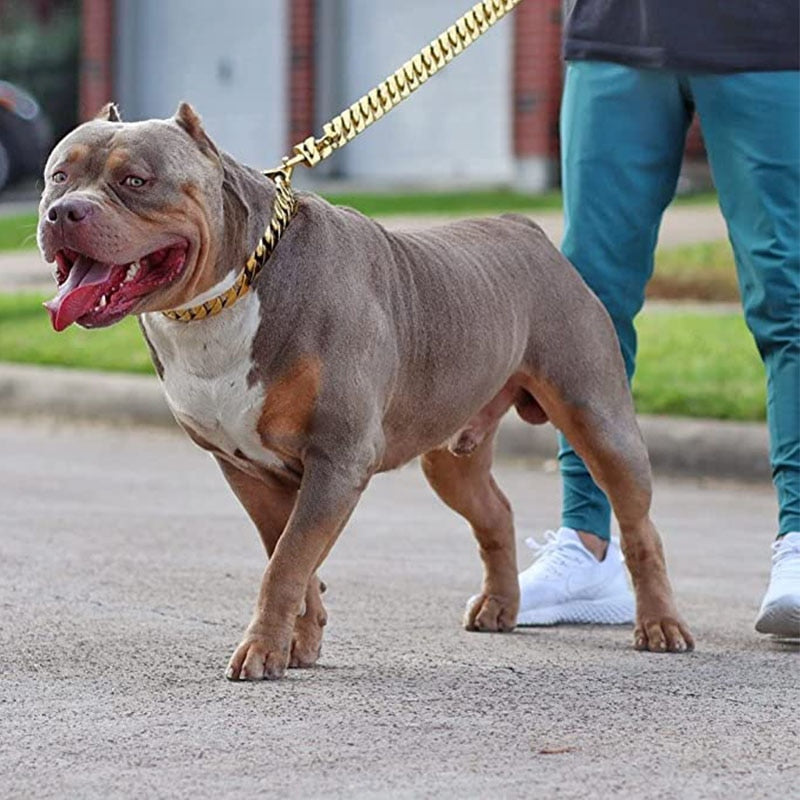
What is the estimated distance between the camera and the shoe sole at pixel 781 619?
4.88m

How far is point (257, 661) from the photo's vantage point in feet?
13.7

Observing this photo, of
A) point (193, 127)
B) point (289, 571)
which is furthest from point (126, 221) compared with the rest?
point (289, 571)

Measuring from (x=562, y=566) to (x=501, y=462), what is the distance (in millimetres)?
3286

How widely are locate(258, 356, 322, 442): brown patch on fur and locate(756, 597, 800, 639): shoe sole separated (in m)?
1.38

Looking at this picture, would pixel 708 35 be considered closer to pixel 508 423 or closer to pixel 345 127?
pixel 345 127

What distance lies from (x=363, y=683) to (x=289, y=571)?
0.95 ft

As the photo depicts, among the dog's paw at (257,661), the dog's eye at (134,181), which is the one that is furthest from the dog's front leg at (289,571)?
the dog's eye at (134,181)

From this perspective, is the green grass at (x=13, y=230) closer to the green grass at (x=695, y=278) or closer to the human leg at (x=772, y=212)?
the green grass at (x=695, y=278)

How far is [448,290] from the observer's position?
4680 mm

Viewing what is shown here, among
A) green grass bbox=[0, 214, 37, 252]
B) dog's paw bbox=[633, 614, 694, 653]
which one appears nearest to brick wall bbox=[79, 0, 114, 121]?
green grass bbox=[0, 214, 37, 252]

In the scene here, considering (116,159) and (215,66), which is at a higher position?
(116,159)

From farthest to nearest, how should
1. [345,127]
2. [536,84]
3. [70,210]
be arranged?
[536,84] < [345,127] < [70,210]

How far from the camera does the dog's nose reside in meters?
3.86

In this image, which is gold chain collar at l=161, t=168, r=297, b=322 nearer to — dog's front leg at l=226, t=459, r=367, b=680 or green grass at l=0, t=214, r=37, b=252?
dog's front leg at l=226, t=459, r=367, b=680
